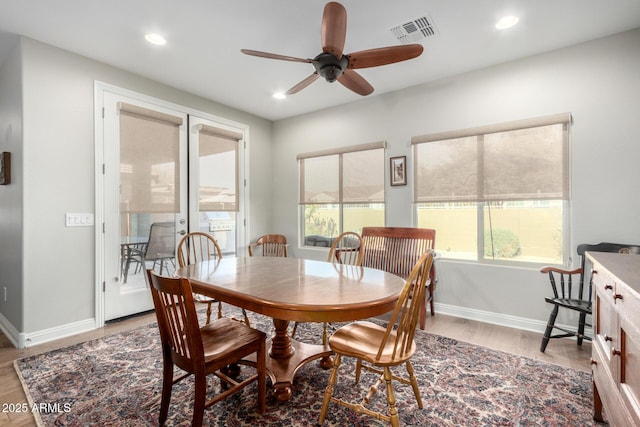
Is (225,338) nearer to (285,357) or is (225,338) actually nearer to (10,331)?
(285,357)

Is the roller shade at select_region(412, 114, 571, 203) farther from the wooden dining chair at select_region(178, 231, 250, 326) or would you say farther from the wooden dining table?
the wooden dining chair at select_region(178, 231, 250, 326)

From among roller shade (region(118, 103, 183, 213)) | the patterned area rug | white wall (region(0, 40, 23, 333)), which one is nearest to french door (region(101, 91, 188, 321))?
roller shade (region(118, 103, 183, 213))

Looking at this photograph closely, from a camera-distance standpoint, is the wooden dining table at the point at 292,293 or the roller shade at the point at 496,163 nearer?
the wooden dining table at the point at 292,293

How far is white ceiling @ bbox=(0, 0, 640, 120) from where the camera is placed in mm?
2268

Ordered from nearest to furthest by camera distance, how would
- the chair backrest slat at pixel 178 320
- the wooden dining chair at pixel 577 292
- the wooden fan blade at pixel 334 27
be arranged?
the chair backrest slat at pixel 178 320, the wooden fan blade at pixel 334 27, the wooden dining chair at pixel 577 292

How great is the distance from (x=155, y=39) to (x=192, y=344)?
2.65 meters

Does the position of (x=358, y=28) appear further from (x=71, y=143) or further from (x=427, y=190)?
(x=71, y=143)

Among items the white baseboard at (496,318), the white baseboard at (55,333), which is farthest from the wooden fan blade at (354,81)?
the white baseboard at (55,333)

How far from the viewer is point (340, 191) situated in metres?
4.41

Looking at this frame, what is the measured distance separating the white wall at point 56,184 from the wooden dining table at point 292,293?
5.01 ft

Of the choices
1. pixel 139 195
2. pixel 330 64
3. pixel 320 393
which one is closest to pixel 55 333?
pixel 139 195

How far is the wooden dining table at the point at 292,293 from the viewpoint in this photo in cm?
148

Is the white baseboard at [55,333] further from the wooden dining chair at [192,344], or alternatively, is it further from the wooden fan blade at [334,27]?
the wooden fan blade at [334,27]

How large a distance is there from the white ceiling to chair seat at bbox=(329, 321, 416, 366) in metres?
2.27
